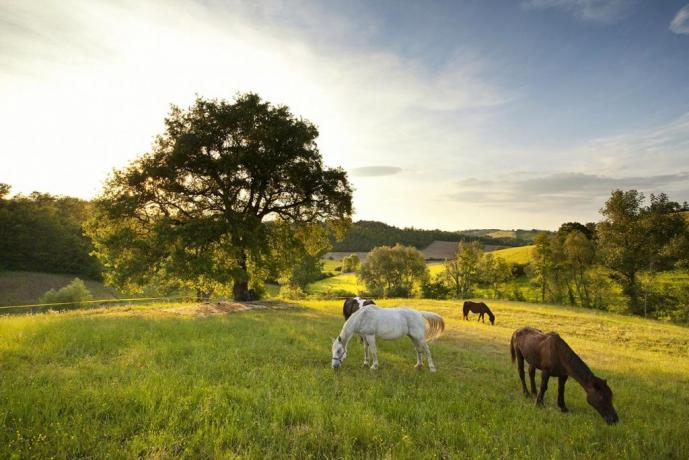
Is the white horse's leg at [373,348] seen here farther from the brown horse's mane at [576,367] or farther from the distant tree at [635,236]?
the distant tree at [635,236]

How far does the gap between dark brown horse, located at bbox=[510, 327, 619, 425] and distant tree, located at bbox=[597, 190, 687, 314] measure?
49448mm

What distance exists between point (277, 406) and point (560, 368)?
6.11 meters

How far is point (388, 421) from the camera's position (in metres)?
5.86

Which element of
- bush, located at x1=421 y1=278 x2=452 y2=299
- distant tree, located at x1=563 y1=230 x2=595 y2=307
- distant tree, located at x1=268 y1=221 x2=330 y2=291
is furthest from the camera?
bush, located at x1=421 y1=278 x2=452 y2=299

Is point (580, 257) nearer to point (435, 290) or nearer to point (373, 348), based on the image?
point (435, 290)

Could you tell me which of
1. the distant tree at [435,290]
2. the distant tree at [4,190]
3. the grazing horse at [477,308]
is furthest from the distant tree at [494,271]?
the distant tree at [4,190]

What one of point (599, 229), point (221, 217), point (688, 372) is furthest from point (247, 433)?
point (599, 229)

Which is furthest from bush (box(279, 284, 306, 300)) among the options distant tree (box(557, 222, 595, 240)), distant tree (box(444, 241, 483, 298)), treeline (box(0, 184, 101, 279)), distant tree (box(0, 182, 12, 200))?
distant tree (box(0, 182, 12, 200))

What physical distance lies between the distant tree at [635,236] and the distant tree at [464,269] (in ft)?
69.5

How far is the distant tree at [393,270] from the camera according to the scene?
234 feet

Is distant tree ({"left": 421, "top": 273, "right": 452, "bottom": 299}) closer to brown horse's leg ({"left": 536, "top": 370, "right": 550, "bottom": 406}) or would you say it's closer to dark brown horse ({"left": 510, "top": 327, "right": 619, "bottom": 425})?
dark brown horse ({"left": 510, "top": 327, "right": 619, "bottom": 425})

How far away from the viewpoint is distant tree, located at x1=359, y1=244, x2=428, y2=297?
234 feet

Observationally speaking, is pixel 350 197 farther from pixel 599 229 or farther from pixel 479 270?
pixel 479 270

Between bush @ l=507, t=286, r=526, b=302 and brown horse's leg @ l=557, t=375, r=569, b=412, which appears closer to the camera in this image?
brown horse's leg @ l=557, t=375, r=569, b=412
